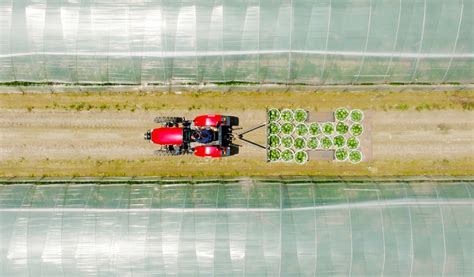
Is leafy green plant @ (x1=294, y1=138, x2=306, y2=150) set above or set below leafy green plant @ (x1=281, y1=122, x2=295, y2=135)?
below

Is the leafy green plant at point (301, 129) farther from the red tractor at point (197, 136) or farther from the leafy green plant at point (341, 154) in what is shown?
the red tractor at point (197, 136)

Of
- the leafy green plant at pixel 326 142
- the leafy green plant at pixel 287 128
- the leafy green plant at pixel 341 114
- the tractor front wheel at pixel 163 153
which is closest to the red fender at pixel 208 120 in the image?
the tractor front wheel at pixel 163 153

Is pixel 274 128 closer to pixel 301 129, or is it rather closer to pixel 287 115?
pixel 287 115

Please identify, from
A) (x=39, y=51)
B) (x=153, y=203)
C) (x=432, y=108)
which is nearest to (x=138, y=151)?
(x=153, y=203)

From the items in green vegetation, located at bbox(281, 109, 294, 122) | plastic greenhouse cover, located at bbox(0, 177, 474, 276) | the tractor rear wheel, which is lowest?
plastic greenhouse cover, located at bbox(0, 177, 474, 276)

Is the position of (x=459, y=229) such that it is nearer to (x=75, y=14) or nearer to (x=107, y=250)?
(x=107, y=250)

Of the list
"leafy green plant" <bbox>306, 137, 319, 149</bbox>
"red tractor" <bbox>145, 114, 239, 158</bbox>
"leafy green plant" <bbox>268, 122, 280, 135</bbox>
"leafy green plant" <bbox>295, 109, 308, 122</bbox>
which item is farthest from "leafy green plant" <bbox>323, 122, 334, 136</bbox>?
"red tractor" <bbox>145, 114, 239, 158</bbox>

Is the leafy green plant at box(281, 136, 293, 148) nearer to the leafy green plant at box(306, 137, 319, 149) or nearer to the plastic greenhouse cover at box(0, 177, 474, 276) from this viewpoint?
the leafy green plant at box(306, 137, 319, 149)
